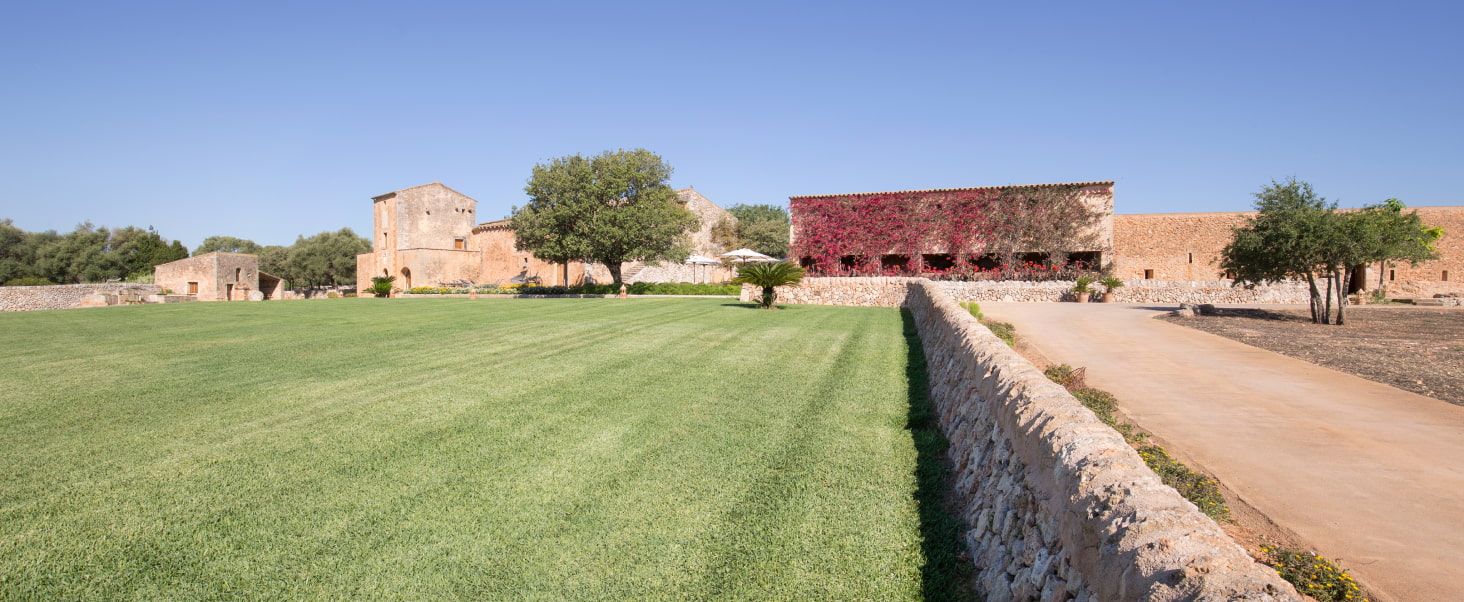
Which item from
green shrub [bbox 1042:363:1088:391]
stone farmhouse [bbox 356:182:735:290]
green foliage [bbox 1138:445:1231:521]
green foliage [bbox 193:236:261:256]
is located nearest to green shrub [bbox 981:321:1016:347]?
green shrub [bbox 1042:363:1088:391]

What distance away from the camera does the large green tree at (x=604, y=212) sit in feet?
95.8

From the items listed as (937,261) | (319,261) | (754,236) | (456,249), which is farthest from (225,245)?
(937,261)

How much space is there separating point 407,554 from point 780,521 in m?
1.99

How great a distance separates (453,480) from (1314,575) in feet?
14.7

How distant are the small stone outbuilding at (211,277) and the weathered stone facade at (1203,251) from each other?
146 ft

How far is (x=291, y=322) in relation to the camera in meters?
14.4

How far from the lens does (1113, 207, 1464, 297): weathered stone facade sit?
2966 cm

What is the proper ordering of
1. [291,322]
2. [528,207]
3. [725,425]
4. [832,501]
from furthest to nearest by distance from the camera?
1. [528,207]
2. [291,322]
3. [725,425]
4. [832,501]

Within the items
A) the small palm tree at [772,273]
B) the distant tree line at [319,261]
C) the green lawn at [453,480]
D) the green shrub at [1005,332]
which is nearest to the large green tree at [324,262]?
the distant tree line at [319,261]

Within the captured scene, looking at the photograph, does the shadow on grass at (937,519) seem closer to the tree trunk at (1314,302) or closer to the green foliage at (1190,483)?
the green foliage at (1190,483)

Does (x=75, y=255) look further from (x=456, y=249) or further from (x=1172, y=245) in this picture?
(x=1172, y=245)

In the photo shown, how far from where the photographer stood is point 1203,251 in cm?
3173

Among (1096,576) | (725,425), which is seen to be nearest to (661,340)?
(725,425)

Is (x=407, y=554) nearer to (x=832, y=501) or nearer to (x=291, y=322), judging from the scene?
(x=832, y=501)
